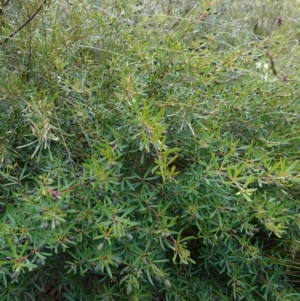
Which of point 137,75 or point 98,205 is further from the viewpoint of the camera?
point 137,75

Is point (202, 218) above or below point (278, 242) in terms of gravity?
above

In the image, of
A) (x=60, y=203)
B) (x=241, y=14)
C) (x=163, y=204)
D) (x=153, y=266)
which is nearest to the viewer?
(x=60, y=203)

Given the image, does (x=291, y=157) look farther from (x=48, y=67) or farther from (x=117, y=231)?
(x=48, y=67)

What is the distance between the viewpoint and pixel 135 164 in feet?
4.52

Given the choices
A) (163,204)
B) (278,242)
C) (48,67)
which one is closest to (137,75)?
(48,67)

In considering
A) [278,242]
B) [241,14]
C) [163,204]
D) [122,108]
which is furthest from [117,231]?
[241,14]

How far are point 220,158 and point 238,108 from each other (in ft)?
0.66

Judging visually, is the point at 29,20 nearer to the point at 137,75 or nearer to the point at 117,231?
the point at 137,75

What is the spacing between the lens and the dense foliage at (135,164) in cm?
120

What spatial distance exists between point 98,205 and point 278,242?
699mm

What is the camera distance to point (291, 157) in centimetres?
148

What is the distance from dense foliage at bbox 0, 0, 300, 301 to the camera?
120cm

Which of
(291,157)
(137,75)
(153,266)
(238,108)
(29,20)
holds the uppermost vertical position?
(29,20)

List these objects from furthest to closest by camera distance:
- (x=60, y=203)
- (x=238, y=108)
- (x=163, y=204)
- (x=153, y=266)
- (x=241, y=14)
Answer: (x=241, y=14), (x=238, y=108), (x=163, y=204), (x=153, y=266), (x=60, y=203)
